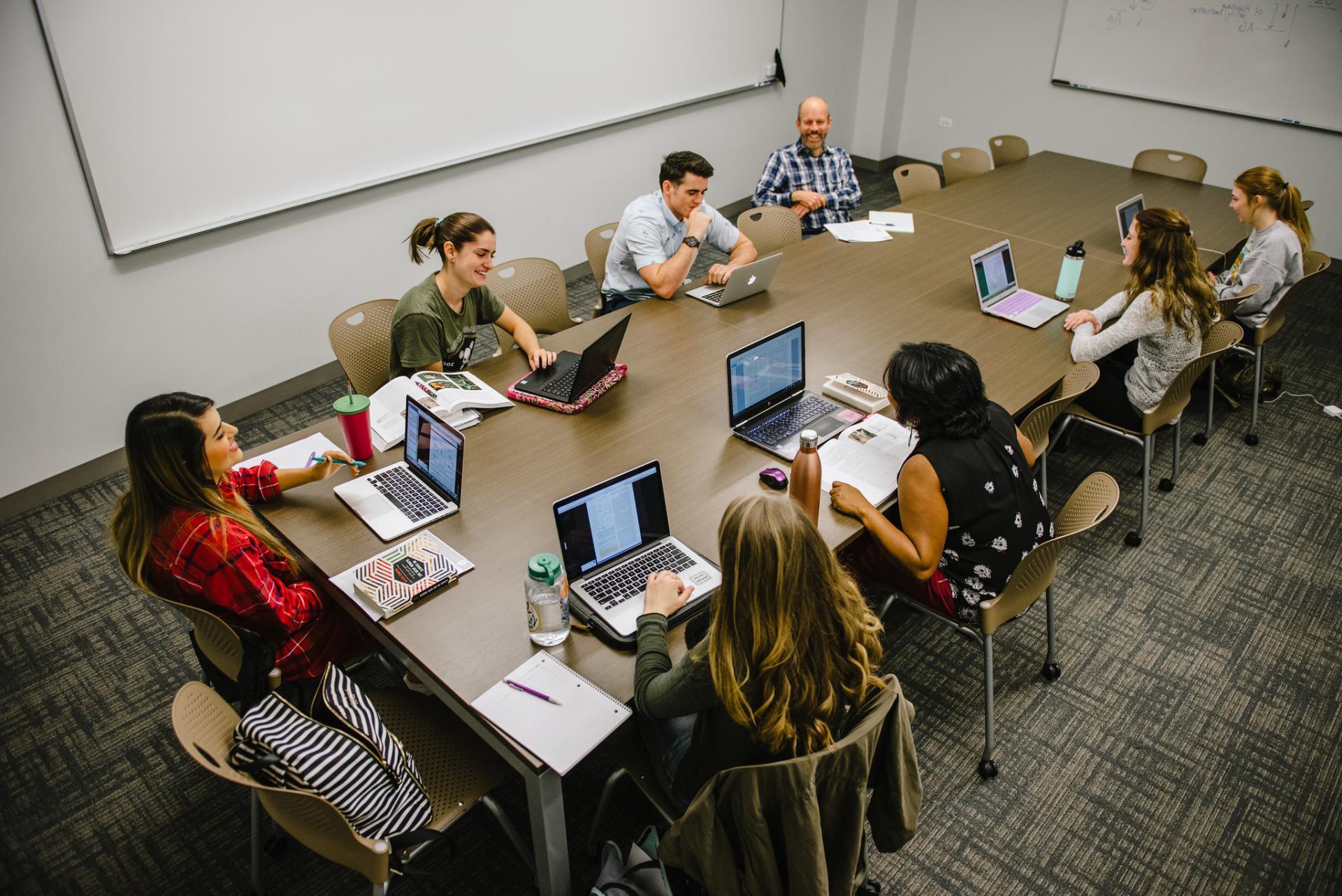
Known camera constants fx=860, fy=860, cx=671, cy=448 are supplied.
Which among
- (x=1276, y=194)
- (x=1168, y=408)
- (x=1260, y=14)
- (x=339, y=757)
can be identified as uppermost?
(x=1260, y=14)

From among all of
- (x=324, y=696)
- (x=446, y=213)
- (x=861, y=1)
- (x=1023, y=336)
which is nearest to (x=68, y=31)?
(x=446, y=213)

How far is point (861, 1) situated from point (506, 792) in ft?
23.2

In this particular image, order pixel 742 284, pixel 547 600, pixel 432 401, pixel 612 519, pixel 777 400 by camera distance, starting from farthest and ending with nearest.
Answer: pixel 742 284, pixel 777 400, pixel 432 401, pixel 612 519, pixel 547 600

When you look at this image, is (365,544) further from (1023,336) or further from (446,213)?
(446,213)

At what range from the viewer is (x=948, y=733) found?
2818 millimetres

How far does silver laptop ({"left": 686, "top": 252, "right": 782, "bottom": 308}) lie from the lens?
3.64 meters

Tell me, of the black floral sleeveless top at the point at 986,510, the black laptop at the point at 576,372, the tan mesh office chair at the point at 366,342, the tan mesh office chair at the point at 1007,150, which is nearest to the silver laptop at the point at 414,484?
the black laptop at the point at 576,372

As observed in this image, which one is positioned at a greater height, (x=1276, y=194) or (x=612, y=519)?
(x=1276, y=194)

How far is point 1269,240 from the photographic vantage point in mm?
4035

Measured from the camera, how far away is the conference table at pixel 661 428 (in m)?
2.08

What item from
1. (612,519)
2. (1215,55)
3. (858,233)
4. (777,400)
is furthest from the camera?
(1215,55)

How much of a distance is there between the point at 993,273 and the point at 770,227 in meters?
1.26

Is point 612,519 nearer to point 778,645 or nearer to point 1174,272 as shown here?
point 778,645

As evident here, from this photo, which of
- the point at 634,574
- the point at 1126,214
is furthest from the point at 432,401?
the point at 1126,214
